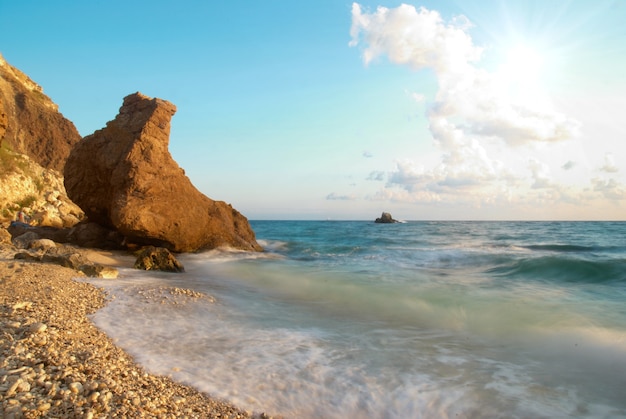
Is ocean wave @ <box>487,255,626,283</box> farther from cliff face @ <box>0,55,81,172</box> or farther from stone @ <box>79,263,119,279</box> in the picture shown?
cliff face @ <box>0,55,81,172</box>

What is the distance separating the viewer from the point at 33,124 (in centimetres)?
3822

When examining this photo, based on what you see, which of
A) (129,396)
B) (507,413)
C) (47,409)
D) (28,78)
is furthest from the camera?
(28,78)

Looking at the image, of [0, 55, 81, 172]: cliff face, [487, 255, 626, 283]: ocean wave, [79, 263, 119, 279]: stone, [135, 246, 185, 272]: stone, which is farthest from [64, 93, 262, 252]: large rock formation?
[0, 55, 81, 172]: cliff face

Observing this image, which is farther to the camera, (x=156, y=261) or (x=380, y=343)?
(x=156, y=261)

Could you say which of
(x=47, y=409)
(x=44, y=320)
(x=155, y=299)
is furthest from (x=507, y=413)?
(x=155, y=299)

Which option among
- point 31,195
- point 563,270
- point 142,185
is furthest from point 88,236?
point 563,270

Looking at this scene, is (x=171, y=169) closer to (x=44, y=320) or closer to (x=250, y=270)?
(x=250, y=270)

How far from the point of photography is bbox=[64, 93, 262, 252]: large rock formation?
13.2 metres

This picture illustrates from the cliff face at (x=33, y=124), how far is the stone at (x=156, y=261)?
3347 centimetres

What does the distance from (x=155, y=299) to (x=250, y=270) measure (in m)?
5.75

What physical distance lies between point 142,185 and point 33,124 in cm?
3366

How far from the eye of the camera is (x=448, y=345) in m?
5.73

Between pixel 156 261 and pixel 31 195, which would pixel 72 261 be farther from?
pixel 31 195

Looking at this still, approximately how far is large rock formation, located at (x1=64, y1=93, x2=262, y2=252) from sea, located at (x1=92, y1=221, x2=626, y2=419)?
11.5 ft
